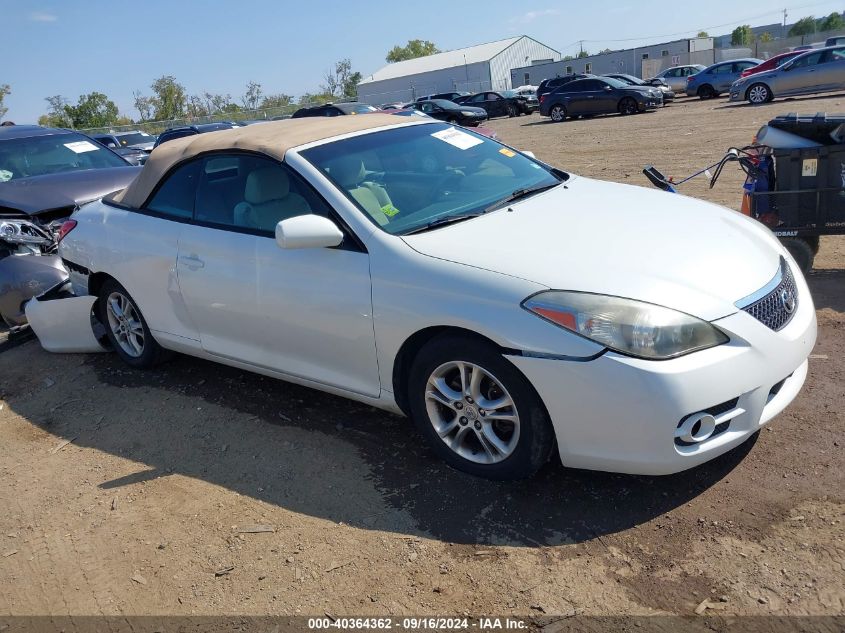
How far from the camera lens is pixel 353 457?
12.5 ft

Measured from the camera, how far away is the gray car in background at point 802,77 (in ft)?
74.8

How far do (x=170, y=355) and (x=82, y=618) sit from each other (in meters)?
2.52

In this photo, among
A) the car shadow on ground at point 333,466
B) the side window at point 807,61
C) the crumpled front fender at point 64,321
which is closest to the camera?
the car shadow on ground at point 333,466

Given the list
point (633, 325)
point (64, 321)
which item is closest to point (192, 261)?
point (64, 321)

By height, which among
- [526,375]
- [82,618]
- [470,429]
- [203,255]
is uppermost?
[203,255]

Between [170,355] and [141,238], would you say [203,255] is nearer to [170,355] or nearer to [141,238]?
[141,238]

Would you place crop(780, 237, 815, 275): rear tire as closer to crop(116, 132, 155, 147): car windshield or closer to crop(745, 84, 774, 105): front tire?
crop(745, 84, 774, 105): front tire

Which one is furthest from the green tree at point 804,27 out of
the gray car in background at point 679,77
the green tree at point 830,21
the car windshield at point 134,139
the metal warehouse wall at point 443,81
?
the car windshield at point 134,139

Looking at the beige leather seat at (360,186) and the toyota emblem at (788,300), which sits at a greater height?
the beige leather seat at (360,186)

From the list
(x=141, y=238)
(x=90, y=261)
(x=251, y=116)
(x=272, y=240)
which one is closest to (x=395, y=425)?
(x=272, y=240)

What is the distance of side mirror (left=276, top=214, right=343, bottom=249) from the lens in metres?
3.45

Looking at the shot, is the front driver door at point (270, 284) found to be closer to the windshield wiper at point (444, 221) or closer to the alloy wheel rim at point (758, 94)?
the windshield wiper at point (444, 221)

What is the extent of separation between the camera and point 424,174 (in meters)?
4.11

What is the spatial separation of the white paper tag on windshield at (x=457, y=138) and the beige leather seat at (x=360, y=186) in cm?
74
